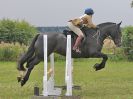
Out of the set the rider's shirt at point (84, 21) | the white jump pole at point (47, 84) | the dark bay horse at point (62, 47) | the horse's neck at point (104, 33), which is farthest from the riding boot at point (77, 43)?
the horse's neck at point (104, 33)

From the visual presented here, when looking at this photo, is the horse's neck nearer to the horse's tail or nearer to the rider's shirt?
the rider's shirt

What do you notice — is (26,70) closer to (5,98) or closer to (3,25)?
(5,98)

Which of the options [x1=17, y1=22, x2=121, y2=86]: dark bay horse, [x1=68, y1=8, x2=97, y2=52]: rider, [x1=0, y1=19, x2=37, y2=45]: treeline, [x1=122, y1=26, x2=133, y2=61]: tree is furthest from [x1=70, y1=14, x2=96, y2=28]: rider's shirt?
[x1=0, y1=19, x2=37, y2=45]: treeline

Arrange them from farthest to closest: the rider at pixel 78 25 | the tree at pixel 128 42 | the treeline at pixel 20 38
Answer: the tree at pixel 128 42 < the treeline at pixel 20 38 < the rider at pixel 78 25

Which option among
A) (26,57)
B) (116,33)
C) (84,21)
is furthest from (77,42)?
(26,57)

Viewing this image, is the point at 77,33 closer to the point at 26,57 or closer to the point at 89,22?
the point at 89,22

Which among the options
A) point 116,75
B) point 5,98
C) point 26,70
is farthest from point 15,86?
point 116,75

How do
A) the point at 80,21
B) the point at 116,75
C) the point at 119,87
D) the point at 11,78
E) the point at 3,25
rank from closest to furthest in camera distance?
the point at 80,21 → the point at 119,87 → the point at 11,78 → the point at 116,75 → the point at 3,25

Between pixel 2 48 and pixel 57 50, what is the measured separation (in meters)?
15.5

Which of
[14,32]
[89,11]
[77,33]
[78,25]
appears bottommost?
[77,33]

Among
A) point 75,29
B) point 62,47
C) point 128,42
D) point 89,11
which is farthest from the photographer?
point 128,42

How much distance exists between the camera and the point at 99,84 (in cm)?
1547

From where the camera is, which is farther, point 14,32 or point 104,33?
point 14,32

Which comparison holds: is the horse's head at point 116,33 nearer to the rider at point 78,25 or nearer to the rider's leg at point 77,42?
the rider at point 78,25
